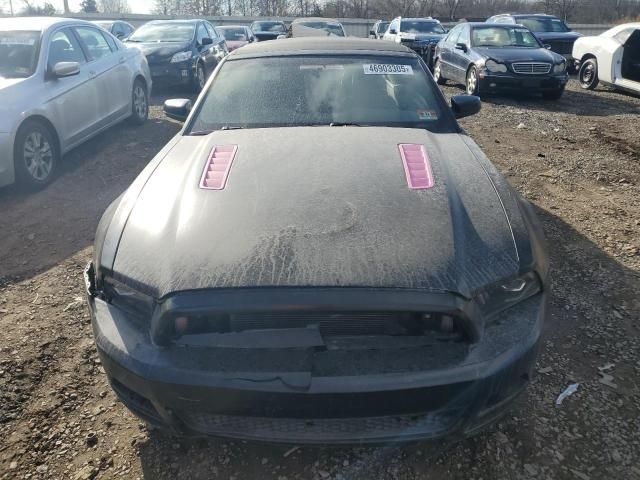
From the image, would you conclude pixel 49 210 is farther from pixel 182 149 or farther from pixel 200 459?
pixel 200 459

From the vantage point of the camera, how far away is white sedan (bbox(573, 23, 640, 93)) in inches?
381

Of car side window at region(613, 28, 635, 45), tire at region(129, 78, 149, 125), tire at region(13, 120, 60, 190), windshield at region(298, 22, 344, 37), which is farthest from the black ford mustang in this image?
windshield at region(298, 22, 344, 37)

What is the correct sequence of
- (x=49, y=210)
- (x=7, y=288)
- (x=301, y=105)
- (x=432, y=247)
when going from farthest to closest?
(x=49, y=210) < (x=7, y=288) < (x=301, y=105) < (x=432, y=247)

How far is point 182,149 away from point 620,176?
4.90 m

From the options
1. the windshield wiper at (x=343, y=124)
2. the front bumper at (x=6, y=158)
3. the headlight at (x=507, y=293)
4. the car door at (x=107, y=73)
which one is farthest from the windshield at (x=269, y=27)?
the headlight at (x=507, y=293)

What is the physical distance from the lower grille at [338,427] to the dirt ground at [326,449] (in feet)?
0.87

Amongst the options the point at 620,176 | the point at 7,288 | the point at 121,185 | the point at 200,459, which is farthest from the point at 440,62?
the point at 200,459

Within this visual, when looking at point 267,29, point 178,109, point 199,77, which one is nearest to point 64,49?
point 178,109

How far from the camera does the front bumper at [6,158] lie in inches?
180

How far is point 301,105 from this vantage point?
312 centimetres

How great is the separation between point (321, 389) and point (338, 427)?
0.76 feet

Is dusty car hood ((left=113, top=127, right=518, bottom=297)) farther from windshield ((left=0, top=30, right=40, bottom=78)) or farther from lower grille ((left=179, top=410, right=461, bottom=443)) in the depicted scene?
windshield ((left=0, top=30, right=40, bottom=78))

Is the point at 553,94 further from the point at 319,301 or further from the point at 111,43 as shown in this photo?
the point at 319,301

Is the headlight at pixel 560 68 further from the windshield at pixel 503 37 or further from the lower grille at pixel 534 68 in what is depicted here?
the windshield at pixel 503 37
